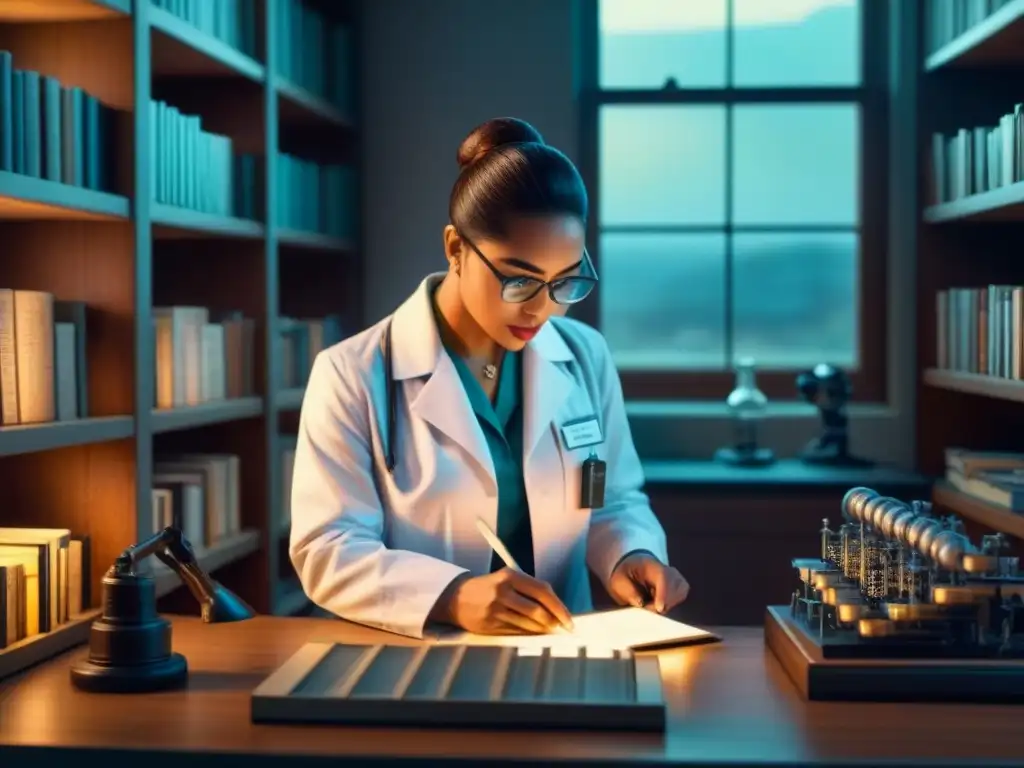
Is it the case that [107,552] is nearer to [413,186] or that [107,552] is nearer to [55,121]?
[55,121]

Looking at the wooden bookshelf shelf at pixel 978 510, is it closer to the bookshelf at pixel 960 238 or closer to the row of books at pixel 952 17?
the bookshelf at pixel 960 238

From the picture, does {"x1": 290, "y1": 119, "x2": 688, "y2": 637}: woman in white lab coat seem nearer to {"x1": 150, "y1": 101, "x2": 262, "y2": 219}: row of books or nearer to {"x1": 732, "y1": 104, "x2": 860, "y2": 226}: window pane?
{"x1": 150, "y1": 101, "x2": 262, "y2": 219}: row of books

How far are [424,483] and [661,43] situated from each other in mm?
2711

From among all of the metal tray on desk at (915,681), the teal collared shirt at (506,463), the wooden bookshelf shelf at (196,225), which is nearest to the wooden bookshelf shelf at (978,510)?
the teal collared shirt at (506,463)

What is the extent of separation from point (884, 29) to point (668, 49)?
0.72 meters

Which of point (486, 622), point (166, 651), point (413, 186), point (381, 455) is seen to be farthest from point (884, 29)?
point (166, 651)

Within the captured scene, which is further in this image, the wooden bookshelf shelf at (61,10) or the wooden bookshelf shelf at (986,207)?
the wooden bookshelf shelf at (986,207)

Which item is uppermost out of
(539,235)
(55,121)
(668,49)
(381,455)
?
(668,49)

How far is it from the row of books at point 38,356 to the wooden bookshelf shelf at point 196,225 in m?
0.38

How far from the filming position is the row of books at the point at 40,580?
7.03 feet

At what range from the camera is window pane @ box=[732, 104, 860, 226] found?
14.9ft

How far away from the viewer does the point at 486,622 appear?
1.95 m

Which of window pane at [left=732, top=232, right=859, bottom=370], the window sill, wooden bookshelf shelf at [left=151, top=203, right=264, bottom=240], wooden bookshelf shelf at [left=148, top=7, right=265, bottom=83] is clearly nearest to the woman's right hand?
wooden bookshelf shelf at [left=151, top=203, right=264, bottom=240]

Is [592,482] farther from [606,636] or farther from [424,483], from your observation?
[606,636]
